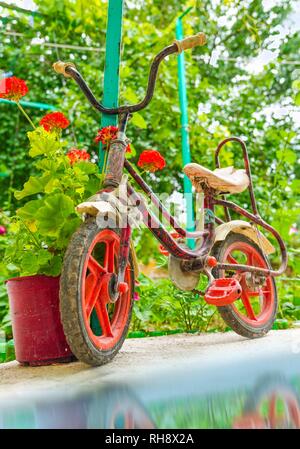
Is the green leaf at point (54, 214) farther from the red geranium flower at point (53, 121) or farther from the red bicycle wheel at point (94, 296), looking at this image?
the red geranium flower at point (53, 121)

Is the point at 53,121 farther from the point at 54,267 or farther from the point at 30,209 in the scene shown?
the point at 54,267

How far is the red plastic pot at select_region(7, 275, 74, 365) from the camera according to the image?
1731mm

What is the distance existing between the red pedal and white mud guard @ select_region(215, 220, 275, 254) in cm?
29

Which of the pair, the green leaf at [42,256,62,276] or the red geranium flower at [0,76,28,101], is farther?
the red geranium flower at [0,76,28,101]

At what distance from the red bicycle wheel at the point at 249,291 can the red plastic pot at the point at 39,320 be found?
0.74 meters

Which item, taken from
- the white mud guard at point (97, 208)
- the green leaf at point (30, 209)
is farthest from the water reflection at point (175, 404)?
the green leaf at point (30, 209)

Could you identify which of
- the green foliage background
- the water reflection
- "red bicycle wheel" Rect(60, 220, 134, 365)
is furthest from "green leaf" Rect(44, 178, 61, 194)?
the green foliage background

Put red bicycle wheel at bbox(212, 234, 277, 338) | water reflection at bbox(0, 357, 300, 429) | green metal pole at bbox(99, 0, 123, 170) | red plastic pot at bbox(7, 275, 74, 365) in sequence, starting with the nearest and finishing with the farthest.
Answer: water reflection at bbox(0, 357, 300, 429) → red plastic pot at bbox(7, 275, 74, 365) → green metal pole at bbox(99, 0, 123, 170) → red bicycle wheel at bbox(212, 234, 277, 338)

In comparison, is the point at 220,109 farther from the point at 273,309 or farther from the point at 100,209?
the point at 100,209

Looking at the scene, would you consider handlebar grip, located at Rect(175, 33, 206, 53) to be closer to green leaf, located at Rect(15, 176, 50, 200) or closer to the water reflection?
green leaf, located at Rect(15, 176, 50, 200)

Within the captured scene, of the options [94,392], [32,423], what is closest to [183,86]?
[94,392]

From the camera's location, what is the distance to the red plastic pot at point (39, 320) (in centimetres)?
173

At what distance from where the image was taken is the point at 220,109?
477 centimetres

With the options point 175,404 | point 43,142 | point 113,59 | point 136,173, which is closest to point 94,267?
point 136,173
